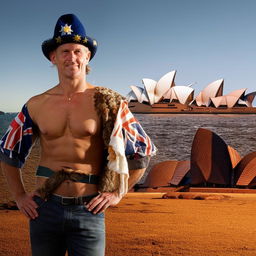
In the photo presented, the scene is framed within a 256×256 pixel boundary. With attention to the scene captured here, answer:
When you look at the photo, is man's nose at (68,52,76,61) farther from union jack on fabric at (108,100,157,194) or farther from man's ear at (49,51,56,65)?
union jack on fabric at (108,100,157,194)

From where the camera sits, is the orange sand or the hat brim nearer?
the hat brim

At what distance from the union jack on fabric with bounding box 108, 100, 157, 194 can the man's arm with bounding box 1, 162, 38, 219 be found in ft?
1.33

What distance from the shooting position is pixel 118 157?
191 centimetres

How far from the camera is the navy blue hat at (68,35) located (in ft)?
6.40

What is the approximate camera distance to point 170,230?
4.28 metres

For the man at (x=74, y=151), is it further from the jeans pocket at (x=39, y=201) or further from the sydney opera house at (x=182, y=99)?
the sydney opera house at (x=182, y=99)

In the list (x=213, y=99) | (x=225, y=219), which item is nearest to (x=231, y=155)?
(x=225, y=219)

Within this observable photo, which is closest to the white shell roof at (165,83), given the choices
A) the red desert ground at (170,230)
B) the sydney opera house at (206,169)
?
the sydney opera house at (206,169)

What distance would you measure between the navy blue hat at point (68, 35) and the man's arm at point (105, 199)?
24.7 inches

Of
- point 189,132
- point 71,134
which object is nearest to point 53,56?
point 71,134

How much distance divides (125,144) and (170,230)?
254cm

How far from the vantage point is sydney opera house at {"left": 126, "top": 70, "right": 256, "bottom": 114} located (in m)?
58.1

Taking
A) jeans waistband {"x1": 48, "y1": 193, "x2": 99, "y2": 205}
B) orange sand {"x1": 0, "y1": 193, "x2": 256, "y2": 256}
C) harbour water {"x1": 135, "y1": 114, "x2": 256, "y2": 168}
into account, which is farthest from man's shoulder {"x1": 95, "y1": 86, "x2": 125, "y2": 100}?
harbour water {"x1": 135, "y1": 114, "x2": 256, "y2": 168}

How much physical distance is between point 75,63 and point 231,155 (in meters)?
13.1
